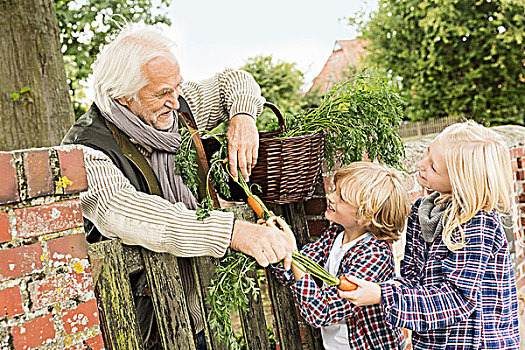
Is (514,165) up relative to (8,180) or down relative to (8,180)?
down

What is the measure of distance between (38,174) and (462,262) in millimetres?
1410

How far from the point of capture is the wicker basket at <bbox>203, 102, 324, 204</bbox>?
1.85 metres

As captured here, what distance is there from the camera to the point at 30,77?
3918mm

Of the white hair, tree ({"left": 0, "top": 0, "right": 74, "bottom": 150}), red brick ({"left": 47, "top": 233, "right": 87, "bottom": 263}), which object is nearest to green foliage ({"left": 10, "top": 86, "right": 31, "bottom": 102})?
tree ({"left": 0, "top": 0, "right": 74, "bottom": 150})

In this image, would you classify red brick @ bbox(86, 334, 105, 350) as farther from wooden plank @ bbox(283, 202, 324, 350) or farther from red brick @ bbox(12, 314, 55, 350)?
wooden plank @ bbox(283, 202, 324, 350)

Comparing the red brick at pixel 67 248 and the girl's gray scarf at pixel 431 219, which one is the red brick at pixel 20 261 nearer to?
the red brick at pixel 67 248

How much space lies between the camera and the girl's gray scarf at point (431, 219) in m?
1.90

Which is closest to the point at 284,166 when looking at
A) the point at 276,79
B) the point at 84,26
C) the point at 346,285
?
the point at 346,285

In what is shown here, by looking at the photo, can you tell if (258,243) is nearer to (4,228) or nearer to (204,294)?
(204,294)

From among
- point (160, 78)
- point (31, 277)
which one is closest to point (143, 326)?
point (31, 277)

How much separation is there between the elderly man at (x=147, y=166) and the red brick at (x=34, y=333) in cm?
36

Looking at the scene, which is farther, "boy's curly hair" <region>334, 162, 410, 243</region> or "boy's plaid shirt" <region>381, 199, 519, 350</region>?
"boy's curly hair" <region>334, 162, 410, 243</region>

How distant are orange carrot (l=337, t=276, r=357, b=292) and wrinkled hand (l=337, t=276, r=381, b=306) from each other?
0.04 ft

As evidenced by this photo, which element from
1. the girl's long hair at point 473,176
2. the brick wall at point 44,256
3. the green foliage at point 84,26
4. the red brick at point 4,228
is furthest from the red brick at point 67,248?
the green foliage at point 84,26
